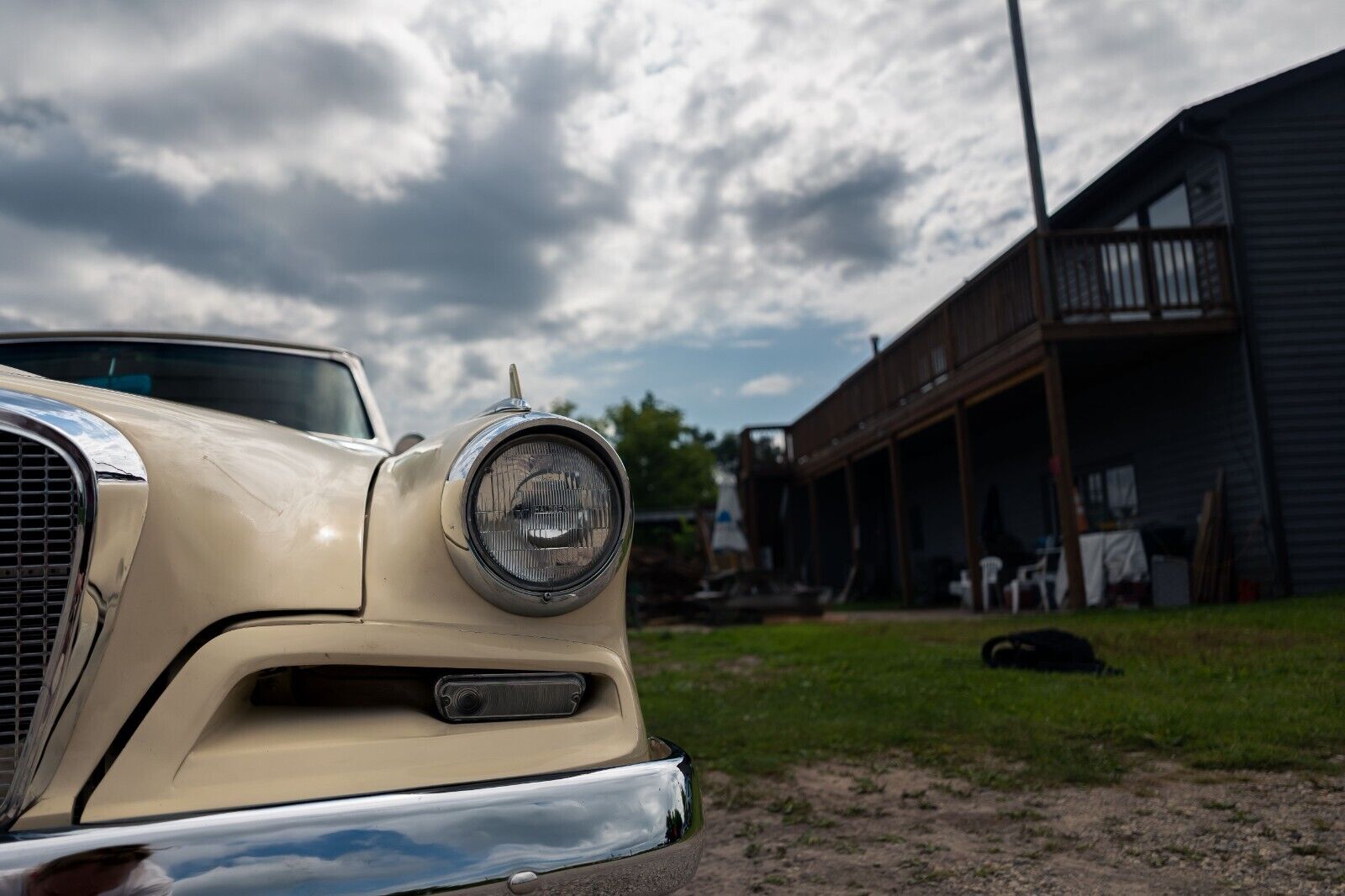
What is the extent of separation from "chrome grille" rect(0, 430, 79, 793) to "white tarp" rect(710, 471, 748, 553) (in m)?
12.9

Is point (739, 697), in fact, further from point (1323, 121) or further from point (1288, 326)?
point (1323, 121)

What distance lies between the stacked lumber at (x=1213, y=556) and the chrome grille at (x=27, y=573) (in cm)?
982

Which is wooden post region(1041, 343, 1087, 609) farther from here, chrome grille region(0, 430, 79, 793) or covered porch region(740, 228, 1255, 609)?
chrome grille region(0, 430, 79, 793)

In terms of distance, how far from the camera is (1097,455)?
1190 centimetres

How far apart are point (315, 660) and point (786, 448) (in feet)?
61.7

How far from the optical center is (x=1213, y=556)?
9.27 metres

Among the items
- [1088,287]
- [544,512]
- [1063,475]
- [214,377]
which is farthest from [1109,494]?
[544,512]

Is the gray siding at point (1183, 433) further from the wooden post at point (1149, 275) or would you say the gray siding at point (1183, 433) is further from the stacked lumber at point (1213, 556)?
the wooden post at point (1149, 275)

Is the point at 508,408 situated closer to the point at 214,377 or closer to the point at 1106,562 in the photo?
the point at 214,377

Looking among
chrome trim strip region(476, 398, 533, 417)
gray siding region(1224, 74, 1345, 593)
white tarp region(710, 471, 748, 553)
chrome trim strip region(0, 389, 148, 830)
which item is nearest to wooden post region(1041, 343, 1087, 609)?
gray siding region(1224, 74, 1345, 593)

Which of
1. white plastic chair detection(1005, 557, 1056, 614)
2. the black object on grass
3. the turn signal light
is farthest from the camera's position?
white plastic chair detection(1005, 557, 1056, 614)

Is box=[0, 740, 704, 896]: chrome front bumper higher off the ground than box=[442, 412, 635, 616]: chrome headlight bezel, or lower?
lower

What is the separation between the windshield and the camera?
282 cm

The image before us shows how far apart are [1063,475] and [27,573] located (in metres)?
9.04
